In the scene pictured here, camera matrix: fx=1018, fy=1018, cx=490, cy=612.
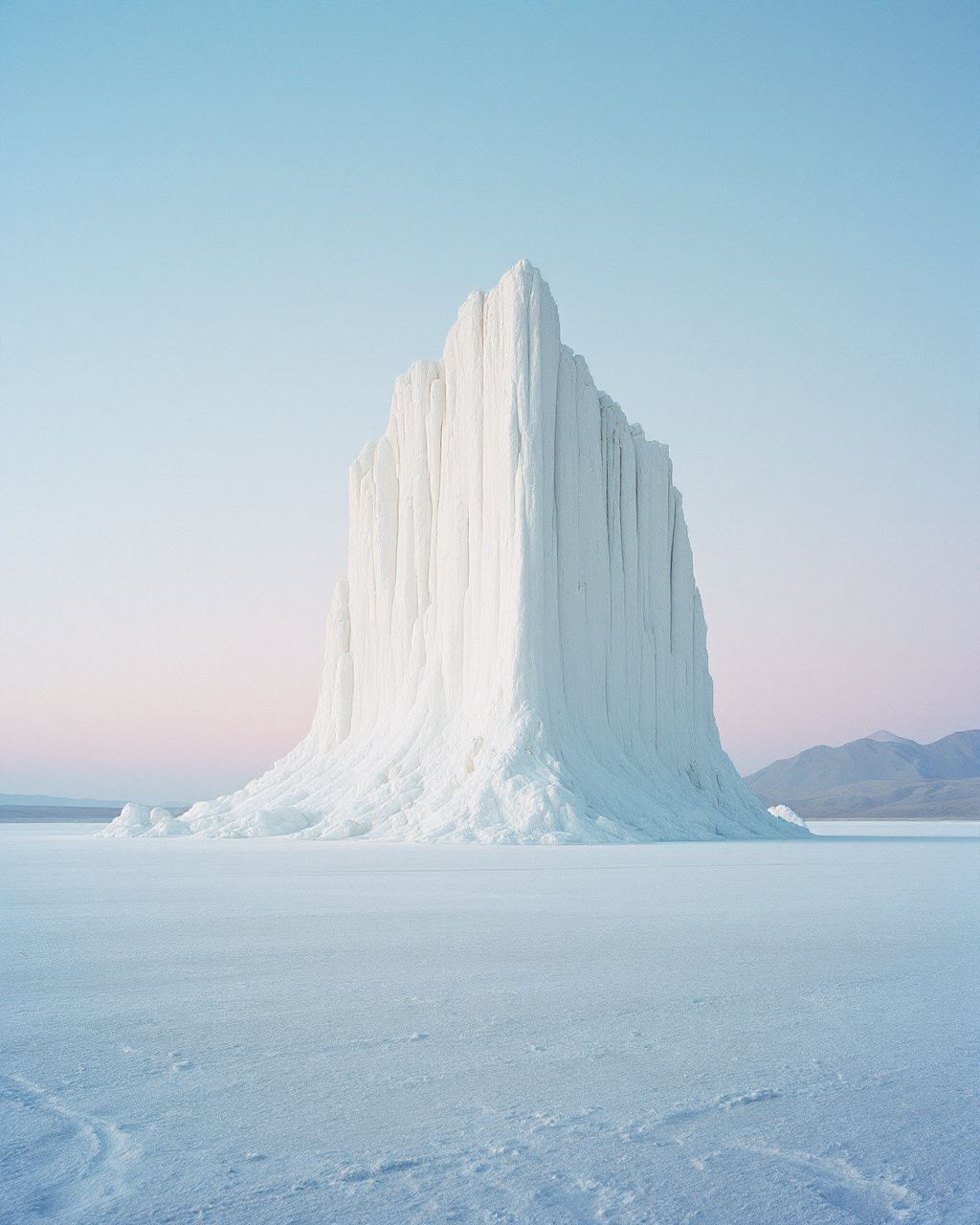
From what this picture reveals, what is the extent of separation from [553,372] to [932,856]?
1832cm

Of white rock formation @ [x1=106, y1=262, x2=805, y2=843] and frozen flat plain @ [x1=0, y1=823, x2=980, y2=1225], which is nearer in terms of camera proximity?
frozen flat plain @ [x1=0, y1=823, x2=980, y2=1225]

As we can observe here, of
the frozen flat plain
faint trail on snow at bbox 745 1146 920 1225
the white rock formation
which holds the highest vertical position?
the white rock formation

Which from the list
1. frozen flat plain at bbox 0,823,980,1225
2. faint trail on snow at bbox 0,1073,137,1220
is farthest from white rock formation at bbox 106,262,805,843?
faint trail on snow at bbox 0,1073,137,1220

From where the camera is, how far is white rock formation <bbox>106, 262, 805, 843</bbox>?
28.2 metres

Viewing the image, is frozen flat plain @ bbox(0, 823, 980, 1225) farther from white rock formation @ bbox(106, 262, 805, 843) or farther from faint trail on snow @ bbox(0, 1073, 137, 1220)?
white rock formation @ bbox(106, 262, 805, 843)

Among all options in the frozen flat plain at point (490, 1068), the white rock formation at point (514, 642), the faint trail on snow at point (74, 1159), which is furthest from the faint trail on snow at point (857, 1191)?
the white rock formation at point (514, 642)

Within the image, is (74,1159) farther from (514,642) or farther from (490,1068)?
(514,642)

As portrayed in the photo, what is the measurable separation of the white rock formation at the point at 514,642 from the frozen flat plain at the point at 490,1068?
1692cm

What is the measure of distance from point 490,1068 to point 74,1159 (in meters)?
1.61

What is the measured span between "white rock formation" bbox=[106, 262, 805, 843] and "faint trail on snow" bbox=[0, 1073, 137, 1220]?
20.9 meters

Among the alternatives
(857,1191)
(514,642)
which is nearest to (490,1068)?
(857,1191)

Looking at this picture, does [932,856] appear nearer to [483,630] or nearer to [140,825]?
[483,630]

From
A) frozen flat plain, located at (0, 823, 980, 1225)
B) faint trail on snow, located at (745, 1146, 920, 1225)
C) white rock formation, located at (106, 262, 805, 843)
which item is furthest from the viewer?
white rock formation, located at (106, 262, 805, 843)

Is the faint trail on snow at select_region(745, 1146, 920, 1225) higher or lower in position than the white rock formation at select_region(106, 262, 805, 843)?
lower
